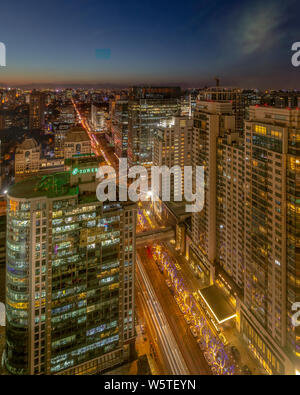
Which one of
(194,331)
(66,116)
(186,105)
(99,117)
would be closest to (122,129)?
(186,105)

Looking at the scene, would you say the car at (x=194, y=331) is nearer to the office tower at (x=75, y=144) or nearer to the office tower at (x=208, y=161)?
the office tower at (x=208, y=161)

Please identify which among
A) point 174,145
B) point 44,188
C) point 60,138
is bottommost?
point 44,188

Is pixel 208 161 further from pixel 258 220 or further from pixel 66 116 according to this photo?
pixel 66 116

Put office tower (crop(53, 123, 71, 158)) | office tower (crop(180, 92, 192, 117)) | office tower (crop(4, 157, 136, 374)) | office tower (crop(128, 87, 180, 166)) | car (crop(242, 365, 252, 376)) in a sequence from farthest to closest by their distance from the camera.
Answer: office tower (crop(180, 92, 192, 117)), office tower (crop(53, 123, 71, 158)), office tower (crop(128, 87, 180, 166)), car (crop(242, 365, 252, 376)), office tower (crop(4, 157, 136, 374))

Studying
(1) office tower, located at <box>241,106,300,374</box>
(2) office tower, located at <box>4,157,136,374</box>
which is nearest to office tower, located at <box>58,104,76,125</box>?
(2) office tower, located at <box>4,157,136,374</box>

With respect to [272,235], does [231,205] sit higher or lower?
higher

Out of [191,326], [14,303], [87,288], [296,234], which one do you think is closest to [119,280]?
[87,288]

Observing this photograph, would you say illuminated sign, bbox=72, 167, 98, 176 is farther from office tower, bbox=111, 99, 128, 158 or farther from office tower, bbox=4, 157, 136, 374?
office tower, bbox=111, 99, 128, 158

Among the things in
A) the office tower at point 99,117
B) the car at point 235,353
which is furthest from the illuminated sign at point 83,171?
the office tower at point 99,117
